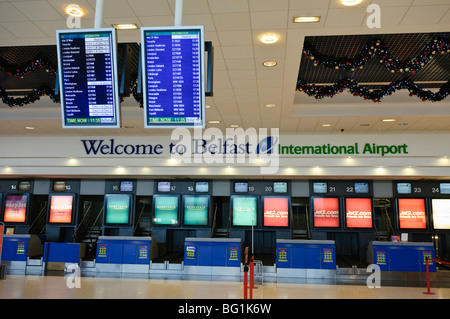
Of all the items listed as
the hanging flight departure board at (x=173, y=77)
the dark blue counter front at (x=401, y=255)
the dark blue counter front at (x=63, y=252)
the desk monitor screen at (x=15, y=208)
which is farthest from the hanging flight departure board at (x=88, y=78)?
the desk monitor screen at (x=15, y=208)

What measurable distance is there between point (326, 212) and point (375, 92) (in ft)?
18.3

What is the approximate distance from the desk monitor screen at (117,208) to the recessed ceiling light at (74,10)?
8.61 metres

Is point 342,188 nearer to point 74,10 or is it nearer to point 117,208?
point 117,208

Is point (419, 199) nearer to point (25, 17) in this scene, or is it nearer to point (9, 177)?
point (25, 17)

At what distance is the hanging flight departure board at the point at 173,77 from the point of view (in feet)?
10.7

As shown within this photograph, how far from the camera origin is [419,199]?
11.6m

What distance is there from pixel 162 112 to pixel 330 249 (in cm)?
798

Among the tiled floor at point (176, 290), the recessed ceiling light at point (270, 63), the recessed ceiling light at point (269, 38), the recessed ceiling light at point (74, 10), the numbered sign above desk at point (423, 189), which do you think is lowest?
the tiled floor at point (176, 290)

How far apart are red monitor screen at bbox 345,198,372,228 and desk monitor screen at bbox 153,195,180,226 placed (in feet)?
17.9

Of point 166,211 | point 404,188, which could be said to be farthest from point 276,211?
point 404,188

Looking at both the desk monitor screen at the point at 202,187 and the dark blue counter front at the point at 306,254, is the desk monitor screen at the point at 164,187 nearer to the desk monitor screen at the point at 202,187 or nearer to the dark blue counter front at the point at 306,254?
the desk monitor screen at the point at 202,187

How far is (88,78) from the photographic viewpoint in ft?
11.3

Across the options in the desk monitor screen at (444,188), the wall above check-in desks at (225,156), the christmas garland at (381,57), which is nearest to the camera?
the christmas garland at (381,57)

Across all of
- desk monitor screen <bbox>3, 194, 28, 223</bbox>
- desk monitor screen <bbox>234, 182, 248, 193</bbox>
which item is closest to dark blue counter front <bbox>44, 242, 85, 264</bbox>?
desk monitor screen <bbox>3, 194, 28, 223</bbox>
